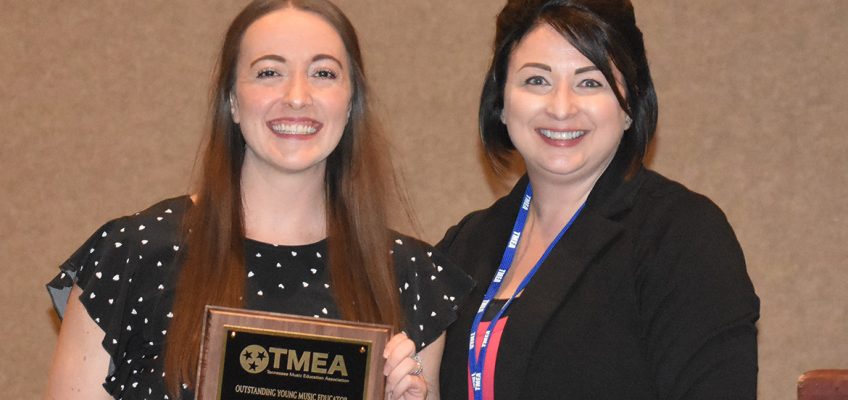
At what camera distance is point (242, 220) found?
2959 mm

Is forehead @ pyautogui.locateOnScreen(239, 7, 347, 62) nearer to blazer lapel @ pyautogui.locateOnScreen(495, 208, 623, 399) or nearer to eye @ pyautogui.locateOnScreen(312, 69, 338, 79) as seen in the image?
eye @ pyautogui.locateOnScreen(312, 69, 338, 79)

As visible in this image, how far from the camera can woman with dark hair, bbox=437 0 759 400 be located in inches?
113

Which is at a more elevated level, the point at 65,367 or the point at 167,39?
the point at 167,39

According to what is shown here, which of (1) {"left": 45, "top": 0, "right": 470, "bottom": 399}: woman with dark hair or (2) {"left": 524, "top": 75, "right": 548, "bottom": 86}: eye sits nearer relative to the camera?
(1) {"left": 45, "top": 0, "right": 470, "bottom": 399}: woman with dark hair

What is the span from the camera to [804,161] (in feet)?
15.4

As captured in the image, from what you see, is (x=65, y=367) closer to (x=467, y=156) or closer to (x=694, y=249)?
(x=694, y=249)

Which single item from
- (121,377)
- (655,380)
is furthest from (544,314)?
(121,377)

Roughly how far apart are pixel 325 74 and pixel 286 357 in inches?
30.2

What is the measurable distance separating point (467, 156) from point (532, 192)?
60.7 inches

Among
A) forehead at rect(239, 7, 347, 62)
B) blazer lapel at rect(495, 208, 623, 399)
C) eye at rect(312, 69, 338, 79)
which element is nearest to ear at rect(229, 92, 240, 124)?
forehead at rect(239, 7, 347, 62)

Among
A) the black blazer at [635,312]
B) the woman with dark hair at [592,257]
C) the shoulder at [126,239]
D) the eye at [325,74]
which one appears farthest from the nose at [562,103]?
the shoulder at [126,239]

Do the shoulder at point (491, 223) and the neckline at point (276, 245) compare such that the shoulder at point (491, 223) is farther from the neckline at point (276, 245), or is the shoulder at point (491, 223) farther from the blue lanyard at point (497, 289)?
the neckline at point (276, 245)

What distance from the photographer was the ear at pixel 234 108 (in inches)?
118

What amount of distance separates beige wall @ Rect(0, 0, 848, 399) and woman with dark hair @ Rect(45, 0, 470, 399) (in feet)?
6.18
